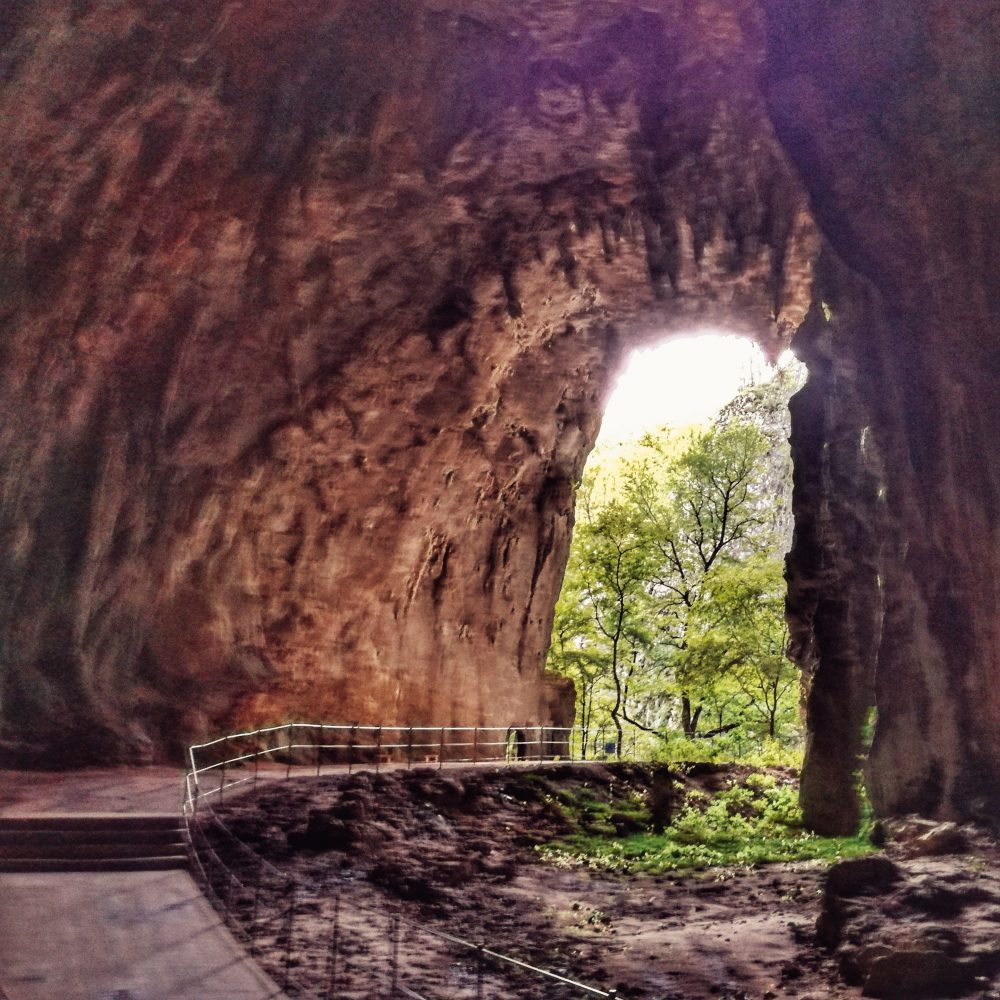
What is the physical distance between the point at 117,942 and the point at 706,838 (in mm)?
9977

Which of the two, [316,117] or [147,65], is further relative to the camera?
[316,117]

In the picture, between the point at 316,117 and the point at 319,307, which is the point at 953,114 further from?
the point at 319,307

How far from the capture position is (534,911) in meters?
11.0

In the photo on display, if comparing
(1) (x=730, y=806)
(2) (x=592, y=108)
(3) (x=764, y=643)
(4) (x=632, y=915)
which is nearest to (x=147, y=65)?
(2) (x=592, y=108)

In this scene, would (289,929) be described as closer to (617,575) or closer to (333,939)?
(333,939)

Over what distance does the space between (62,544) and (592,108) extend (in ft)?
32.1

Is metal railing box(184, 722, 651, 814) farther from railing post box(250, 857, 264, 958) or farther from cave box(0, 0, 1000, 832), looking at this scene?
railing post box(250, 857, 264, 958)

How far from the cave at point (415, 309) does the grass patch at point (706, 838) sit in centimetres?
109

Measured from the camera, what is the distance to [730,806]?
17.5 metres

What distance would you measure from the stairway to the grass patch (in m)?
5.99

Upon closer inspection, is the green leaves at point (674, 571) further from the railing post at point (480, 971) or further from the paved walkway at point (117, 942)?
the paved walkway at point (117, 942)

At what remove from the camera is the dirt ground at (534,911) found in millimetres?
7238

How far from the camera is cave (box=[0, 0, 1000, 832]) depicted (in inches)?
419

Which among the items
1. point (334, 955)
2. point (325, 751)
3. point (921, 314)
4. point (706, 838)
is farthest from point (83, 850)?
point (325, 751)
